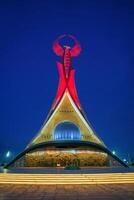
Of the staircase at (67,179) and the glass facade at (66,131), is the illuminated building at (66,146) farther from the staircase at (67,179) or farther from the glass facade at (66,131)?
the staircase at (67,179)

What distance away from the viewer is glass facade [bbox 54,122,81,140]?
35.2m

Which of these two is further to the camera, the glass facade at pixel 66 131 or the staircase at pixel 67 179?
the glass facade at pixel 66 131

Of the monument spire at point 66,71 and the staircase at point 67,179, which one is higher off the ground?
the monument spire at point 66,71

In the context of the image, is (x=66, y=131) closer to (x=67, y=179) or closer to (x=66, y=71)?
(x=66, y=71)

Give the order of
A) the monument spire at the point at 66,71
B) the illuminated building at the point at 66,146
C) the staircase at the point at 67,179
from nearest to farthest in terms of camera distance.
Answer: the staircase at the point at 67,179 < the illuminated building at the point at 66,146 < the monument spire at the point at 66,71

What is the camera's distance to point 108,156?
31688mm

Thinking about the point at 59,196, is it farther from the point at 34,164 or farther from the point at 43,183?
the point at 34,164

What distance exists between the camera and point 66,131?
3594cm

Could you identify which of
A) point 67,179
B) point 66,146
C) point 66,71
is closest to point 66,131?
point 66,146

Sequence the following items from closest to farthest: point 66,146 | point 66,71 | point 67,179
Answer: point 67,179 → point 66,146 → point 66,71

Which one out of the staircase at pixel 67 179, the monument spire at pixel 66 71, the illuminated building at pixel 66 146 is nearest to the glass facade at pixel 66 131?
the illuminated building at pixel 66 146

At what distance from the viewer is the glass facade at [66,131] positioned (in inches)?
1385

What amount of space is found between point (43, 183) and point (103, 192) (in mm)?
4425

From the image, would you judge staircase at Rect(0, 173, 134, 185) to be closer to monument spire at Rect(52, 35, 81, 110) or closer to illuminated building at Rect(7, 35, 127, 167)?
illuminated building at Rect(7, 35, 127, 167)
